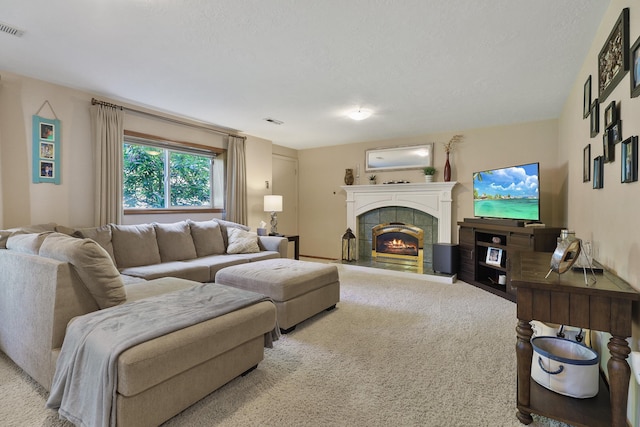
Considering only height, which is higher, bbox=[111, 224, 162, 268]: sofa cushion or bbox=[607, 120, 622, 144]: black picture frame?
bbox=[607, 120, 622, 144]: black picture frame

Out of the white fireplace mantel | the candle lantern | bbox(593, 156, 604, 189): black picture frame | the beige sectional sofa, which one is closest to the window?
the beige sectional sofa

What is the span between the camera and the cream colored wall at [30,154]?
2.87 metres

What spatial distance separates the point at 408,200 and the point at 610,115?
11.4 ft

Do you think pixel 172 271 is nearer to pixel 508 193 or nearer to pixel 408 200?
pixel 408 200

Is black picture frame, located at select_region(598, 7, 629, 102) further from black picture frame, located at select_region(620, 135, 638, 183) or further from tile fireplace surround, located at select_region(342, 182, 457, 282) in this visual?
tile fireplace surround, located at select_region(342, 182, 457, 282)

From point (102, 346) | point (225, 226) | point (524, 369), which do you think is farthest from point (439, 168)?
point (102, 346)

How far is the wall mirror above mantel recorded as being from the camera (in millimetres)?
5227

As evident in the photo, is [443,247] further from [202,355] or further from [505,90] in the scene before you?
[202,355]

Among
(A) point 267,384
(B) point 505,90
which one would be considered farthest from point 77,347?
(B) point 505,90

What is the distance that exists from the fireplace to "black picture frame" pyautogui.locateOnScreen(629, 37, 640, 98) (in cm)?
387

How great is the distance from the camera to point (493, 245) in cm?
→ 399

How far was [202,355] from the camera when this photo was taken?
63.0 inches

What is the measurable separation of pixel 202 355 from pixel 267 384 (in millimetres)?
503

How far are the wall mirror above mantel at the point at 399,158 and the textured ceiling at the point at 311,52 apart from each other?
1.26 m
